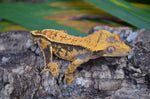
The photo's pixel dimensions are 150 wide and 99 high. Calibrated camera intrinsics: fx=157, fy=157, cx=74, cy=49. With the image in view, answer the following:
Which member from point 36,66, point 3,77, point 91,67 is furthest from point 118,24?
point 3,77

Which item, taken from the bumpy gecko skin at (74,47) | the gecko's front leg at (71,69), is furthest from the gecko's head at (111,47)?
the gecko's front leg at (71,69)

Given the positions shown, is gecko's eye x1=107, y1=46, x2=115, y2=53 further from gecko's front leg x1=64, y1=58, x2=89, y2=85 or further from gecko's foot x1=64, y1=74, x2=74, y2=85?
gecko's foot x1=64, y1=74, x2=74, y2=85

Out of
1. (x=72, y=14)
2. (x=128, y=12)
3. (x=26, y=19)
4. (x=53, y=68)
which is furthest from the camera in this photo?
(x=72, y=14)

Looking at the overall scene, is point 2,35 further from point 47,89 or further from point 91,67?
point 91,67

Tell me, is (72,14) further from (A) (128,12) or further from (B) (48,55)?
(B) (48,55)

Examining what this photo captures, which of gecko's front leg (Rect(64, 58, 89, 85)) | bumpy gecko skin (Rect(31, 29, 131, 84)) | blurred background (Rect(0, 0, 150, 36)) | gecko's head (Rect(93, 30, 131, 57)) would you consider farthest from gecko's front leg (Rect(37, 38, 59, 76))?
gecko's head (Rect(93, 30, 131, 57))

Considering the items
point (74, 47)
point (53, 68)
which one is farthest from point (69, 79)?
point (74, 47)
